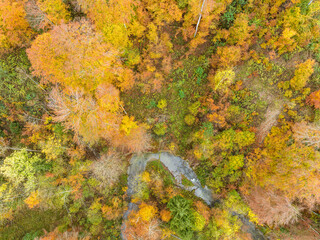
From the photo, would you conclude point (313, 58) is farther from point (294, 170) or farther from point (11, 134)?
point (11, 134)

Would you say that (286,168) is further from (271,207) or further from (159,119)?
(159,119)

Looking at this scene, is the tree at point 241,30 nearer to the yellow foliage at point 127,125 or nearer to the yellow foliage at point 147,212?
the yellow foliage at point 127,125

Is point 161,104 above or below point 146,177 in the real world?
above

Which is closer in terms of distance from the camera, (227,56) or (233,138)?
(227,56)

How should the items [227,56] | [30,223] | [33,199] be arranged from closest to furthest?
[33,199] → [227,56] → [30,223]

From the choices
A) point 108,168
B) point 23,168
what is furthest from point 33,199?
point 108,168

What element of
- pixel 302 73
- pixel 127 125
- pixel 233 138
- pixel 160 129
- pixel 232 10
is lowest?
pixel 160 129

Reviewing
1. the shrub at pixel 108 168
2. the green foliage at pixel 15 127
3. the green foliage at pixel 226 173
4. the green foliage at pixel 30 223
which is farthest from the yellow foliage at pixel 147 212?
the green foliage at pixel 15 127
